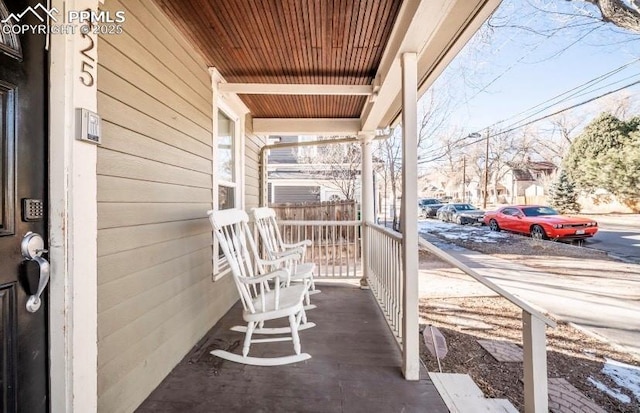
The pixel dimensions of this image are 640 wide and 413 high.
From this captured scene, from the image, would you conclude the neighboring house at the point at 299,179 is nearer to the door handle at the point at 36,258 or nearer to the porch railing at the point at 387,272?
the porch railing at the point at 387,272

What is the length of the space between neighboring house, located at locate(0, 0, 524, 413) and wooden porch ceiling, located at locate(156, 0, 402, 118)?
0.05 ft

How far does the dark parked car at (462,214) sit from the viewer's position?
14789 millimetres

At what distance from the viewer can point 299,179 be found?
1122 centimetres

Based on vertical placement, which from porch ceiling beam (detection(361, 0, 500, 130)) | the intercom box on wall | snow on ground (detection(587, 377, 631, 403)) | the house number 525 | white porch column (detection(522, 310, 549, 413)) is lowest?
snow on ground (detection(587, 377, 631, 403))

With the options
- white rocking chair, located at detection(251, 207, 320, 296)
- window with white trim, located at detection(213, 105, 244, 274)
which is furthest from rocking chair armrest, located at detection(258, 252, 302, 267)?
window with white trim, located at detection(213, 105, 244, 274)

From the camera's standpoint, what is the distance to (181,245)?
2248 millimetres

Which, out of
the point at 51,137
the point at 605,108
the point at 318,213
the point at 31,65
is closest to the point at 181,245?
the point at 51,137

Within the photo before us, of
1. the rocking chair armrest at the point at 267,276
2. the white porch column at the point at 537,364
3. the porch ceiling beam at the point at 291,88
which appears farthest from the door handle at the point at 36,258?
the porch ceiling beam at the point at 291,88

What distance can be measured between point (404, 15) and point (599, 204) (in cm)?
2088

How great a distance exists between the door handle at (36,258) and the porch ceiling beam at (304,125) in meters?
3.43

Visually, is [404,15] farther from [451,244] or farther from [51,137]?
[451,244]

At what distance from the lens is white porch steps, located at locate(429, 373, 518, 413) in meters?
1.75

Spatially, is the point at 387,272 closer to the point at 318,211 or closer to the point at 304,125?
the point at 304,125

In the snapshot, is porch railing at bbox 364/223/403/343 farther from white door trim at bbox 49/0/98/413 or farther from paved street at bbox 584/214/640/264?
paved street at bbox 584/214/640/264
